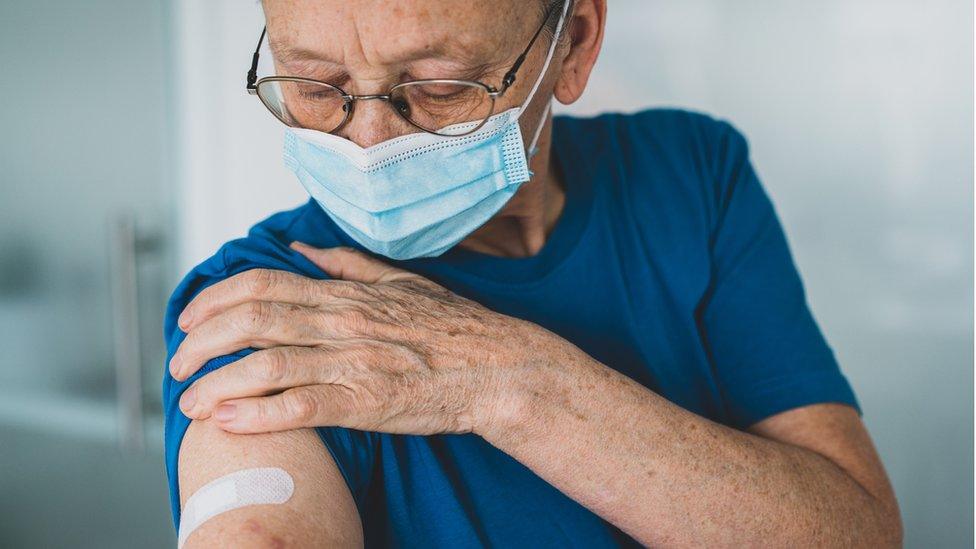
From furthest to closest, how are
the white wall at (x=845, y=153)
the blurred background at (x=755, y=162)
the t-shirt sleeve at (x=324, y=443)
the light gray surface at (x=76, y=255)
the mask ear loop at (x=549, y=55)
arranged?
the white wall at (x=845, y=153)
the blurred background at (x=755, y=162)
the light gray surface at (x=76, y=255)
the mask ear loop at (x=549, y=55)
the t-shirt sleeve at (x=324, y=443)

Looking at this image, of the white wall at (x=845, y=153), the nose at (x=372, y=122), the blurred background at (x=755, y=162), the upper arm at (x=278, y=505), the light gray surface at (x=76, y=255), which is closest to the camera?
the upper arm at (x=278, y=505)

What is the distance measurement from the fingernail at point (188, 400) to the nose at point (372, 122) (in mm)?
352

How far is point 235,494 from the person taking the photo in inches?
32.7

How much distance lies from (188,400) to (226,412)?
58 millimetres

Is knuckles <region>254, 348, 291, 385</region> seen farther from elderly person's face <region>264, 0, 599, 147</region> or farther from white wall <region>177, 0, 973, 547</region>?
white wall <region>177, 0, 973, 547</region>

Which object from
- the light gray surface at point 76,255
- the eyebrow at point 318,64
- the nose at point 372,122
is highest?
the eyebrow at point 318,64

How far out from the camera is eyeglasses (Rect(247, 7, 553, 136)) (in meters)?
1.03

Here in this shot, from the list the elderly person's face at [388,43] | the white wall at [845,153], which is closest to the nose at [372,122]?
the elderly person's face at [388,43]

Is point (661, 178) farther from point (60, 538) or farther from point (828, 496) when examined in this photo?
point (60, 538)

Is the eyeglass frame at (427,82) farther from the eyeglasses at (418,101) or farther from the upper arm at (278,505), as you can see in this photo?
the upper arm at (278,505)

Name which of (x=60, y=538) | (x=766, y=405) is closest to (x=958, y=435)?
(x=766, y=405)

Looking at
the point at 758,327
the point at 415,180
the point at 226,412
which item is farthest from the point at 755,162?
the point at 226,412

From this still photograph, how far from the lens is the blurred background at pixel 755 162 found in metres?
2.20

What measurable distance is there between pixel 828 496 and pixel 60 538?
1.91 metres
